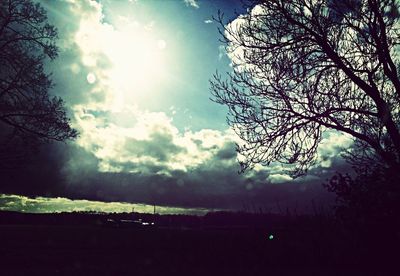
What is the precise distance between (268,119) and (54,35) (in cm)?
845

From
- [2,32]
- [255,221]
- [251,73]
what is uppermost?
[2,32]

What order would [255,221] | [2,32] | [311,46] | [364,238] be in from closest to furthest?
[311,46], [2,32], [364,238], [255,221]

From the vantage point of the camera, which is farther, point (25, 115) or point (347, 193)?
point (347, 193)

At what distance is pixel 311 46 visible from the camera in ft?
26.9

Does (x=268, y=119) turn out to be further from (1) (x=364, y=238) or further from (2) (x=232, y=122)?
(1) (x=364, y=238)

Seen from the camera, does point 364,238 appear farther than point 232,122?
Yes

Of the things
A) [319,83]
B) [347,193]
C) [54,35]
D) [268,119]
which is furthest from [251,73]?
[347,193]

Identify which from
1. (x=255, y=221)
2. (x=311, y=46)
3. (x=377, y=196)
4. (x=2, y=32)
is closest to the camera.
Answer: (x=311, y=46)

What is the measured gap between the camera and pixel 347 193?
51.1 ft

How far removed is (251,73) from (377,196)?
8.54 meters

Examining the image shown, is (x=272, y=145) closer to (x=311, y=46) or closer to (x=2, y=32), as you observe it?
(x=311, y=46)

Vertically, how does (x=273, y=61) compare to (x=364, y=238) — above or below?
above

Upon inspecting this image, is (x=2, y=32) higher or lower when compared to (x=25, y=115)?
higher

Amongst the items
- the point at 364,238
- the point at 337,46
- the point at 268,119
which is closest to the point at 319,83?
the point at 337,46
